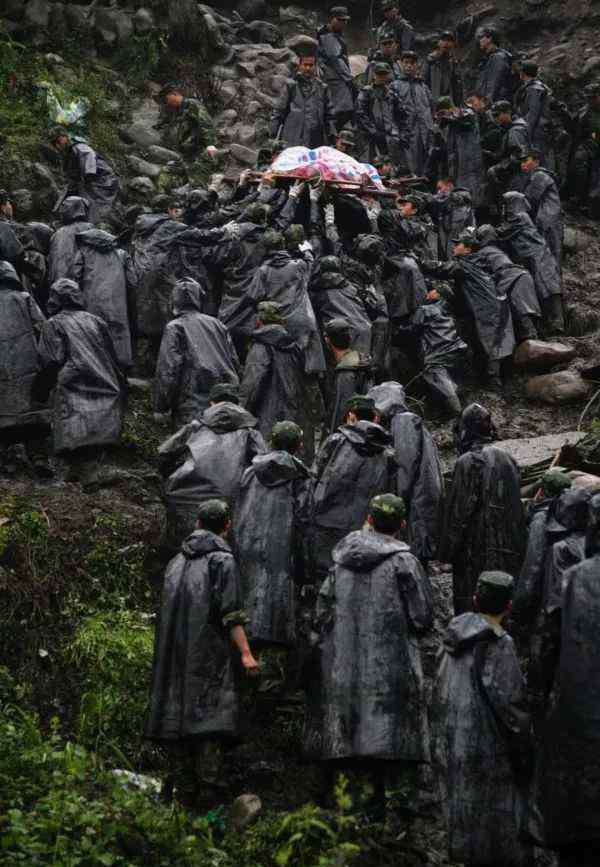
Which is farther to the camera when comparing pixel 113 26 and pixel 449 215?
pixel 113 26

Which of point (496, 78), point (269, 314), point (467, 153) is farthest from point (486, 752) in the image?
point (496, 78)

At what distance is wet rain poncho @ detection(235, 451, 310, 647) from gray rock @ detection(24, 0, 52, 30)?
12311mm

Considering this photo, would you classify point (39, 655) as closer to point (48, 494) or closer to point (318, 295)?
point (48, 494)

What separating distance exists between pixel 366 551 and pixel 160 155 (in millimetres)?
11385

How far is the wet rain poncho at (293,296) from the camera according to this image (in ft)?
35.6

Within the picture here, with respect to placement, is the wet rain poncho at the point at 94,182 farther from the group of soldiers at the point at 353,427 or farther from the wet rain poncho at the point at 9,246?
the wet rain poncho at the point at 9,246

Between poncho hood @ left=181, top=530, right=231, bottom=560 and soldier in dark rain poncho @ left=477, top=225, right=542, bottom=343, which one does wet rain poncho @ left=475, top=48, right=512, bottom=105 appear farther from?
poncho hood @ left=181, top=530, right=231, bottom=560

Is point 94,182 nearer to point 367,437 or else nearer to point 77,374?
point 77,374

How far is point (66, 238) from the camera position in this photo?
11.0 metres

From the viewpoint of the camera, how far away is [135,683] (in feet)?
25.7

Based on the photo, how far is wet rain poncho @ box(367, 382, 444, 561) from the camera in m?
8.40

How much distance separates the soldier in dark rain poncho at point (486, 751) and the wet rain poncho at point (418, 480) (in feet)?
7.60

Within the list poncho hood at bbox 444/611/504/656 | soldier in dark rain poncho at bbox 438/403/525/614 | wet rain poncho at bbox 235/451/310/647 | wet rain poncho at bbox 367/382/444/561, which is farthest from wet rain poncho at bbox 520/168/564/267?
poncho hood at bbox 444/611/504/656

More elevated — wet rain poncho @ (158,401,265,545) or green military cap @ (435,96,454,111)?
green military cap @ (435,96,454,111)
